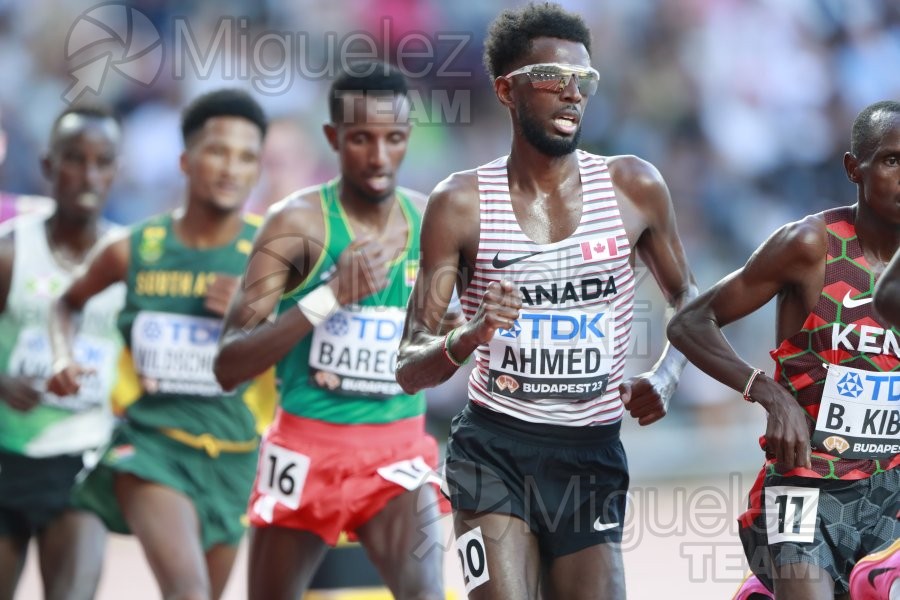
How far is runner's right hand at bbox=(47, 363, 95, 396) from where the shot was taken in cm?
636

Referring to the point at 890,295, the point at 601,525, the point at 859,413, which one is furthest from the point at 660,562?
the point at 890,295

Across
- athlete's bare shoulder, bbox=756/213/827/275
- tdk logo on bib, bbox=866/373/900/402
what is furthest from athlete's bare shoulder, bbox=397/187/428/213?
tdk logo on bib, bbox=866/373/900/402

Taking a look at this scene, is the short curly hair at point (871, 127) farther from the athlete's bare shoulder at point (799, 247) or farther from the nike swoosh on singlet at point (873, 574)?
the nike swoosh on singlet at point (873, 574)

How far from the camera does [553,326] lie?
15.6 ft

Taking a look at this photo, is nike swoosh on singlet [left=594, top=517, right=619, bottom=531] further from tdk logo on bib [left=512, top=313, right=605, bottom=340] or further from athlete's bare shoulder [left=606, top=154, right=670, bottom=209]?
athlete's bare shoulder [left=606, top=154, right=670, bottom=209]

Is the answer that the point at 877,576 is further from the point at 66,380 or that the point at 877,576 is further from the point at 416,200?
the point at 66,380

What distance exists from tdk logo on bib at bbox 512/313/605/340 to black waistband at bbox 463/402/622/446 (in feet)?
0.95

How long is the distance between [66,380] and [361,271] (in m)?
1.57

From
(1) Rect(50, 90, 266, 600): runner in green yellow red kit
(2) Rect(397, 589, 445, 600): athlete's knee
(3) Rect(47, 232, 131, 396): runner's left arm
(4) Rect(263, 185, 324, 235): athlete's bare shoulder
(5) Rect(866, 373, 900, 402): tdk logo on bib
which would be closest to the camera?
(5) Rect(866, 373, 900, 402): tdk logo on bib

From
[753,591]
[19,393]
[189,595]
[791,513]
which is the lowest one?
[189,595]

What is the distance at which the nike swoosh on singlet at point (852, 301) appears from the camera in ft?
15.2

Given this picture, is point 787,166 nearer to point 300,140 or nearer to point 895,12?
point 895,12

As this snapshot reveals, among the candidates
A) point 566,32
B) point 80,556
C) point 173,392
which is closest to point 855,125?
point 566,32

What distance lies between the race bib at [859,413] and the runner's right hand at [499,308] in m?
1.14
